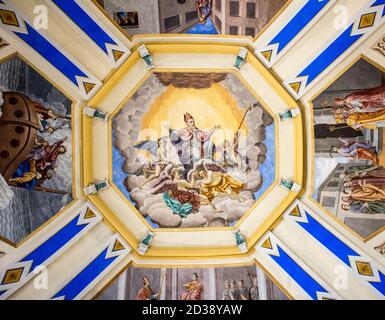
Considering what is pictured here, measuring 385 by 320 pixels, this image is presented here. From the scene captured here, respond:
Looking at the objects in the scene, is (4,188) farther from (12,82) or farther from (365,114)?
(365,114)

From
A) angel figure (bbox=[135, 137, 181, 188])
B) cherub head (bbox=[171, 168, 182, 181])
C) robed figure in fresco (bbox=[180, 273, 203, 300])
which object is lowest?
robed figure in fresco (bbox=[180, 273, 203, 300])

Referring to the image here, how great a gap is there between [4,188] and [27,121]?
1.43 meters

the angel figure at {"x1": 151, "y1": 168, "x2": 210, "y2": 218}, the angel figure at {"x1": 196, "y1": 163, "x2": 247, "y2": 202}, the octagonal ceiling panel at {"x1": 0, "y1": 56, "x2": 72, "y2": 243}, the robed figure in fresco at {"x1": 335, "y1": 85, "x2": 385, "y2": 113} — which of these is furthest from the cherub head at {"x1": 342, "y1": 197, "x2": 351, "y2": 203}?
the octagonal ceiling panel at {"x1": 0, "y1": 56, "x2": 72, "y2": 243}

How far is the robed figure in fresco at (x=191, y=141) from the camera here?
8594 millimetres

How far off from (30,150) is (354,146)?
6.85 meters

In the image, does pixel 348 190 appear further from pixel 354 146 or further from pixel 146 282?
pixel 146 282

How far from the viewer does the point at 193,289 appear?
8445mm

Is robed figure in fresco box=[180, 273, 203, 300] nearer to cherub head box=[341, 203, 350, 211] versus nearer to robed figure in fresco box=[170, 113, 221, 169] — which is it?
robed figure in fresco box=[170, 113, 221, 169]

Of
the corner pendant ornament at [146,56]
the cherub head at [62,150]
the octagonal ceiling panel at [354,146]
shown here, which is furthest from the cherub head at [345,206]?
the cherub head at [62,150]

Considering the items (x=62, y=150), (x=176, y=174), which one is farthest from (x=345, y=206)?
(x=62, y=150)

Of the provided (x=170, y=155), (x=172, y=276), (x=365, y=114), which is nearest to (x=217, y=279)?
(x=172, y=276)

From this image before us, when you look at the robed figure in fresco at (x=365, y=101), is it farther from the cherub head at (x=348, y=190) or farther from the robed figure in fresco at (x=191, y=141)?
the robed figure in fresco at (x=191, y=141)

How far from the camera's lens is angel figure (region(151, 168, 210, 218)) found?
8711mm

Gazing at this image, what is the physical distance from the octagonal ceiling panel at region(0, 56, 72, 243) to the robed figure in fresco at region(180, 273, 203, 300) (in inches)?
131
